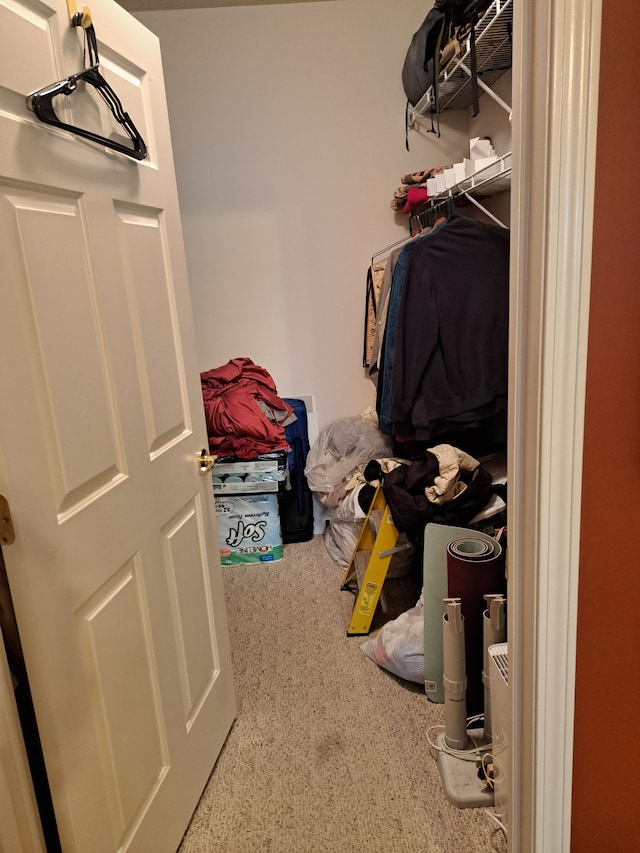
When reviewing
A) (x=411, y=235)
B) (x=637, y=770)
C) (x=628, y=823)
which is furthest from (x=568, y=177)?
(x=411, y=235)

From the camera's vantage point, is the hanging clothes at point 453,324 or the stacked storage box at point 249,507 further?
the stacked storage box at point 249,507

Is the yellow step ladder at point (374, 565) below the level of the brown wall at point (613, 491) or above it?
below

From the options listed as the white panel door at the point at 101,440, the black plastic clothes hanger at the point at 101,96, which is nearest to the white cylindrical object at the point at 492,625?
the white panel door at the point at 101,440

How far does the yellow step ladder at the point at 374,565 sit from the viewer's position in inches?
87.3

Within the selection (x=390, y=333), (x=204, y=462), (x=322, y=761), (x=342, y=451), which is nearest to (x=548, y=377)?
(x=204, y=462)

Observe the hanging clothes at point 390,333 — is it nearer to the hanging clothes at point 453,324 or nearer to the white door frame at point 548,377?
the hanging clothes at point 453,324

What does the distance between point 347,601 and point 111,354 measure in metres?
1.80

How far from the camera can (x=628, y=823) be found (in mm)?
A: 1069

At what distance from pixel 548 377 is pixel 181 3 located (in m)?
3.06

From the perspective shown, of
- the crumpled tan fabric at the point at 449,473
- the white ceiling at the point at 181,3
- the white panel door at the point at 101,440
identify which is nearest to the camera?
the white panel door at the point at 101,440

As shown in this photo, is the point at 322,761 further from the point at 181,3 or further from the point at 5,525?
the point at 181,3

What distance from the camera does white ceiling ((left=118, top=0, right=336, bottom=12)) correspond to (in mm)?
2811

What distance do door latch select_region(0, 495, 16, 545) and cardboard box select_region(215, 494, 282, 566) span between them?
204cm

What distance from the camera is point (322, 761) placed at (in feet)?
5.57
